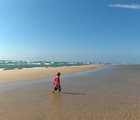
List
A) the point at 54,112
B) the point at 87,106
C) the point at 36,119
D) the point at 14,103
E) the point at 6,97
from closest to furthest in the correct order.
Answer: the point at 36,119 < the point at 54,112 < the point at 87,106 < the point at 14,103 < the point at 6,97

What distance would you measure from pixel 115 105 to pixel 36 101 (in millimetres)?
4602

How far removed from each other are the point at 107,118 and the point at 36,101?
215 inches

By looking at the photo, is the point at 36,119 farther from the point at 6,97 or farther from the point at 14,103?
the point at 6,97

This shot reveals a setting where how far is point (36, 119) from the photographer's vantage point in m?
10.3

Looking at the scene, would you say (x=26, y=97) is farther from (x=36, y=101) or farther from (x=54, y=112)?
(x=54, y=112)

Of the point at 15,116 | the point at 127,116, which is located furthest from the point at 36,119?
the point at 127,116

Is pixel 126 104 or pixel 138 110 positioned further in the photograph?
pixel 126 104

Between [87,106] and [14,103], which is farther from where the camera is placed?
[14,103]

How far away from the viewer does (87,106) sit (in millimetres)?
13016

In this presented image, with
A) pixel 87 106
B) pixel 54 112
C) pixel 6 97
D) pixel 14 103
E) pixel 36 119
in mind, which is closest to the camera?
pixel 36 119

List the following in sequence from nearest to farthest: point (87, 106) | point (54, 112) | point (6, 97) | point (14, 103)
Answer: point (54, 112)
point (87, 106)
point (14, 103)
point (6, 97)

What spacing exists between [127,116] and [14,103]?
6493mm

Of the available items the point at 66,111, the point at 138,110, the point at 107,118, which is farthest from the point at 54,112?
the point at 138,110

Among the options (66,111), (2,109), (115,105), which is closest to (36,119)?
(66,111)
